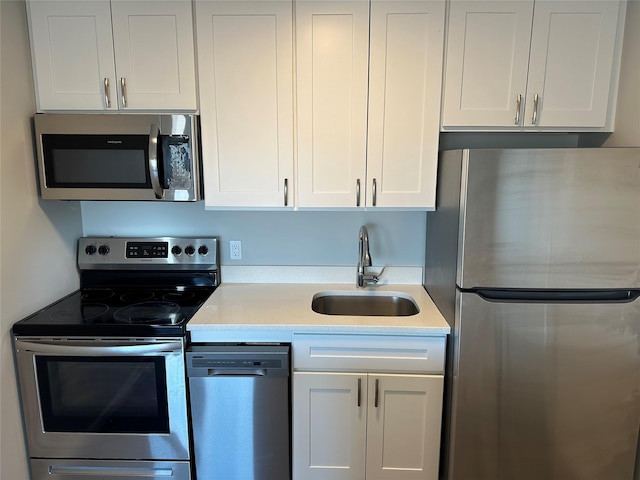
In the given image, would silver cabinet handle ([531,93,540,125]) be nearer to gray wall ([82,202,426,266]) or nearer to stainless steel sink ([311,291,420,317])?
gray wall ([82,202,426,266])

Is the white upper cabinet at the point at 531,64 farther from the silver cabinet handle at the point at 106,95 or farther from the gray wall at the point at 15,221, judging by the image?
the gray wall at the point at 15,221

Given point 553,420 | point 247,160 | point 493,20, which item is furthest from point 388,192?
point 553,420

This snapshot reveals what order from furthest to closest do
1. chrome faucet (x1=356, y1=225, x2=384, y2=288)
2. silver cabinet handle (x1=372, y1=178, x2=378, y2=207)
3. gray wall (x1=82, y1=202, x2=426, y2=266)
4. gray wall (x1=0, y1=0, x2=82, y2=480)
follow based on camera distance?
gray wall (x1=82, y1=202, x2=426, y2=266), chrome faucet (x1=356, y1=225, x2=384, y2=288), silver cabinet handle (x1=372, y1=178, x2=378, y2=207), gray wall (x1=0, y1=0, x2=82, y2=480)

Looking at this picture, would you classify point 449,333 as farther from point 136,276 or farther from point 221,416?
point 136,276

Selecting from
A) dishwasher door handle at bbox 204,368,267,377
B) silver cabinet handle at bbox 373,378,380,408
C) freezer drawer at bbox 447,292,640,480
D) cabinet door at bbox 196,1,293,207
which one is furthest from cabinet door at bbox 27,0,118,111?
freezer drawer at bbox 447,292,640,480

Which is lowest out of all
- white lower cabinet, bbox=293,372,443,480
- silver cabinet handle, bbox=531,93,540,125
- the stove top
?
white lower cabinet, bbox=293,372,443,480

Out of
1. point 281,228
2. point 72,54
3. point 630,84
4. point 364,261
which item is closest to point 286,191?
point 281,228

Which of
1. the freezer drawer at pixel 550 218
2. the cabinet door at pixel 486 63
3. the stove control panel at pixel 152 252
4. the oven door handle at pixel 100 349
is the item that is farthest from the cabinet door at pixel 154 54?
the freezer drawer at pixel 550 218

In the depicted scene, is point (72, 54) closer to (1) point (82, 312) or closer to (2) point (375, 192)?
(1) point (82, 312)

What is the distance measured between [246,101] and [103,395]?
144cm

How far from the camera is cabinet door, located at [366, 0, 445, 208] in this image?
1.64 metres

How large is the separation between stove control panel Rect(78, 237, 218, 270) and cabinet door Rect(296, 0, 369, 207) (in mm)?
655

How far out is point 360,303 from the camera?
2.09 metres

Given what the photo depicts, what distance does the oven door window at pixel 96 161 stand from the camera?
171 cm
